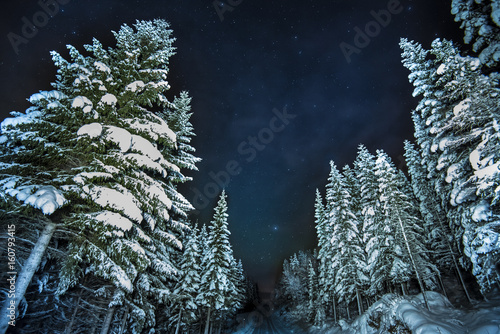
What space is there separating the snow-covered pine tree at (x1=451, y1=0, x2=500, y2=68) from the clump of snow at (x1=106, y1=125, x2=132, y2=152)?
14683 mm

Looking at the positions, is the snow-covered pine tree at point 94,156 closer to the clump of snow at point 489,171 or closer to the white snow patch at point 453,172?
the clump of snow at point 489,171

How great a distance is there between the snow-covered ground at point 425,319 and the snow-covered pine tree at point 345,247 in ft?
11.9

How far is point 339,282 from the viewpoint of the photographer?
2469 cm

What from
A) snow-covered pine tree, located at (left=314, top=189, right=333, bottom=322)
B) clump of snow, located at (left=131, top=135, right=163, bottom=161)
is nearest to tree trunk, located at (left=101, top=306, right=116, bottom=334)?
clump of snow, located at (left=131, top=135, right=163, bottom=161)

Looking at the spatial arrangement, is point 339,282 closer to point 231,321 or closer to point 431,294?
point 431,294

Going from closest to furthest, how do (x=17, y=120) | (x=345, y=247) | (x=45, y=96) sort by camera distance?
1. (x=17, y=120)
2. (x=45, y=96)
3. (x=345, y=247)

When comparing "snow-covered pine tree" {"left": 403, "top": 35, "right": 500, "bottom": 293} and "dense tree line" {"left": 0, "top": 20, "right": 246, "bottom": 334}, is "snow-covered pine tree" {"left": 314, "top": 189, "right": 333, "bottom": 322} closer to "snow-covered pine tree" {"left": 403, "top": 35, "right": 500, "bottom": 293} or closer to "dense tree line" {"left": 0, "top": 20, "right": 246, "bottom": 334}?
"snow-covered pine tree" {"left": 403, "top": 35, "right": 500, "bottom": 293}

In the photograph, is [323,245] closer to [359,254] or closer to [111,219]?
[359,254]

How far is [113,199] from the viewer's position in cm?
749

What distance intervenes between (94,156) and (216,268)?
2181 centimetres

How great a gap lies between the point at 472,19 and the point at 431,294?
21.8 m

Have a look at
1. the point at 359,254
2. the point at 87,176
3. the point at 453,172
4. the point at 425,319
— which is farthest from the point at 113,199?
the point at 359,254

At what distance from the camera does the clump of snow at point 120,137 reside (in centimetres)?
778

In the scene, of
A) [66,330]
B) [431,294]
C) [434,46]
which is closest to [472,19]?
[434,46]
